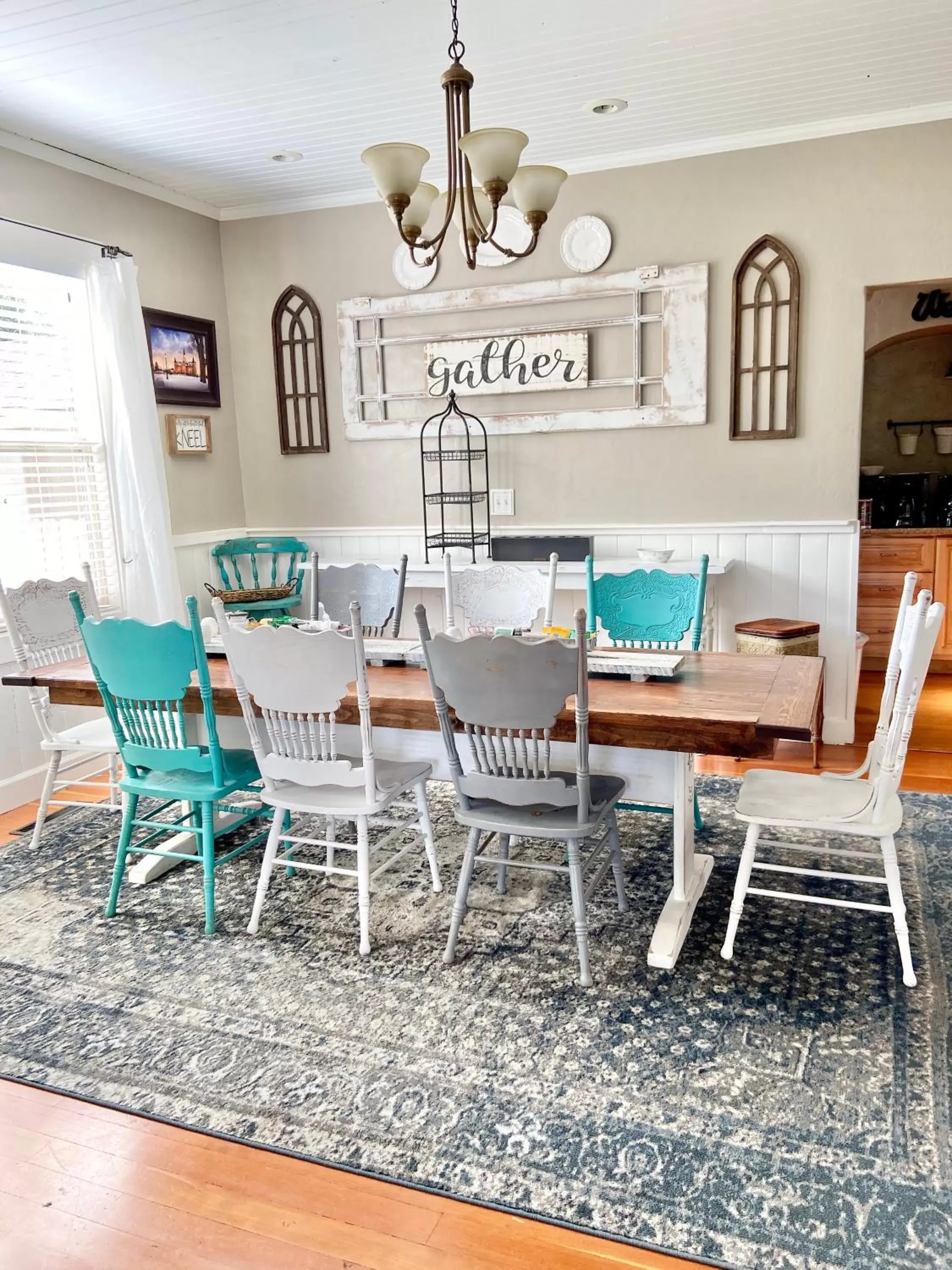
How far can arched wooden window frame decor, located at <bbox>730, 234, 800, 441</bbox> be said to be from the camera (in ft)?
13.3

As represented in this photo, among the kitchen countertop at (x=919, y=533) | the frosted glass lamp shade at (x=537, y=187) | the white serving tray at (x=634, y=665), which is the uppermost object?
the frosted glass lamp shade at (x=537, y=187)

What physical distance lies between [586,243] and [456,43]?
184 centimetres

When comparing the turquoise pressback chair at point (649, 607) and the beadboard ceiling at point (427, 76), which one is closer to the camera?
the beadboard ceiling at point (427, 76)

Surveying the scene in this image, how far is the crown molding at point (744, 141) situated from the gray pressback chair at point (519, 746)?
291 cm

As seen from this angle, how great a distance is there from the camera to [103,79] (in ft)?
10.4

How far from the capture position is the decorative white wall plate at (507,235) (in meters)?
4.33

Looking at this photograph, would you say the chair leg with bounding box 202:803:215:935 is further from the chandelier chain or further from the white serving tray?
the chandelier chain

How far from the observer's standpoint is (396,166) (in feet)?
7.93

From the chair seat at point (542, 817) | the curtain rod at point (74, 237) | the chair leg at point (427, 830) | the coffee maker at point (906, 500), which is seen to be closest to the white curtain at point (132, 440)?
the curtain rod at point (74, 237)

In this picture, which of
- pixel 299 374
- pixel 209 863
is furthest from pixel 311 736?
pixel 299 374

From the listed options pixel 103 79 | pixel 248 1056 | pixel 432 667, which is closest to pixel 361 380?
pixel 103 79

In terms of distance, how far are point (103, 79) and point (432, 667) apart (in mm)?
2538

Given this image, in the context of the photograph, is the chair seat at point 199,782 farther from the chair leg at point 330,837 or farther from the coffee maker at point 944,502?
the coffee maker at point 944,502

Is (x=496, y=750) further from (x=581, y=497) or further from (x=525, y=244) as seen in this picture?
(x=525, y=244)
